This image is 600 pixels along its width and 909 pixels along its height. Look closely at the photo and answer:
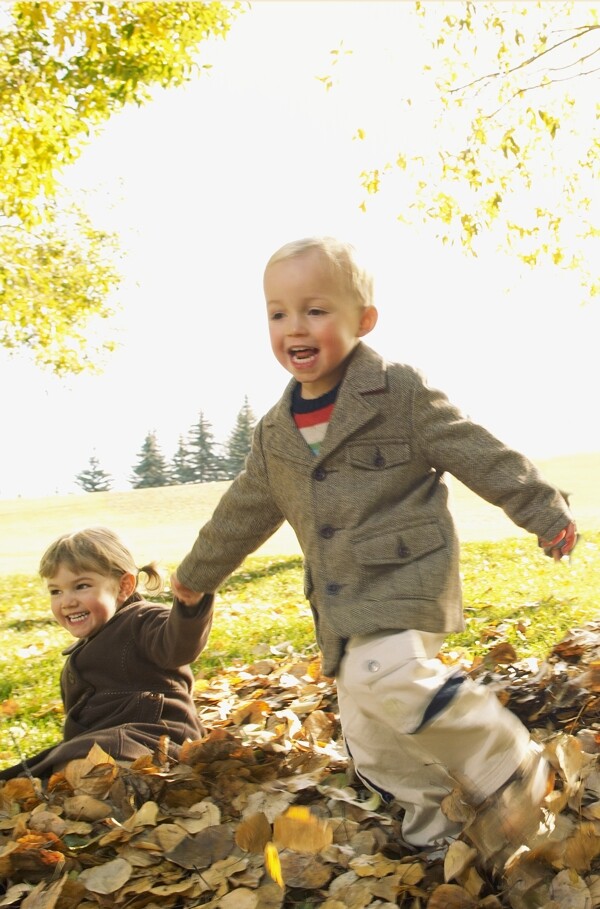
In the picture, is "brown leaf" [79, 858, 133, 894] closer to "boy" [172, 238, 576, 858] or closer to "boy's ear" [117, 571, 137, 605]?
"boy" [172, 238, 576, 858]

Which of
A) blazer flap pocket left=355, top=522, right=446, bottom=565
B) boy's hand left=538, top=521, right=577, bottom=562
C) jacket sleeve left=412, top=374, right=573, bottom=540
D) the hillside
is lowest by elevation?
the hillside

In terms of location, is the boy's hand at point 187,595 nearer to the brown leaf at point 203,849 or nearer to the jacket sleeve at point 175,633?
the jacket sleeve at point 175,633

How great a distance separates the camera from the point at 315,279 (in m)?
2.83

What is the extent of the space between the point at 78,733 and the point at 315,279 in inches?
76.0

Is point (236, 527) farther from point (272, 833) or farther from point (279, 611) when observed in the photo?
point (279, 611)

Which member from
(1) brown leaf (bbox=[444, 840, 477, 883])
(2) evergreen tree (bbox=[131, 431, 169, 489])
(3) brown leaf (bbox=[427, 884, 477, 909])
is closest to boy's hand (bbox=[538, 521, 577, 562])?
(1) brown leaf (bbox=[444, 840, 477, 883])

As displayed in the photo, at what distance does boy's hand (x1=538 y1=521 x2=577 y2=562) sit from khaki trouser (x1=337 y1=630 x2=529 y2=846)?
44cm

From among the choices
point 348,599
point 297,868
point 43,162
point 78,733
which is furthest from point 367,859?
point 43,162

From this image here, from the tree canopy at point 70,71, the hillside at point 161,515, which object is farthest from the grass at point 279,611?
the tree canopy at point 70,71

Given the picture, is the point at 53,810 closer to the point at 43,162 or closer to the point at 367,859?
the point at 367,859

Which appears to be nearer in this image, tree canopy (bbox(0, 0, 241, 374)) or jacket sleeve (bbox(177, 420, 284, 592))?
jacket sleeve (bbox(177, 420, 284, 592))

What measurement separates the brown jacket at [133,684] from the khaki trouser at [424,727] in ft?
2.57

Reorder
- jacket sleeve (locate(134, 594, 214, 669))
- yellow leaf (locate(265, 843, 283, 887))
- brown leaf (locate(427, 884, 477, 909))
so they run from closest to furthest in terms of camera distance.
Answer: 1. brown leaf (locate(427, 884, 477, 909))
2. yellow leaf (locate(265, 843, 283, 887))
3. jacket sleeve (locate(134, 594, 214, 669))

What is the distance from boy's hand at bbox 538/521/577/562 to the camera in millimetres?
2844
